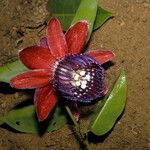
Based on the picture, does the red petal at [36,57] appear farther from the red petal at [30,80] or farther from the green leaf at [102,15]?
the green leaf at [102,15]

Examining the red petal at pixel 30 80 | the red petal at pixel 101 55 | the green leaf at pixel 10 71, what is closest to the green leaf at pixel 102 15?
the red petal at pixel 101 55

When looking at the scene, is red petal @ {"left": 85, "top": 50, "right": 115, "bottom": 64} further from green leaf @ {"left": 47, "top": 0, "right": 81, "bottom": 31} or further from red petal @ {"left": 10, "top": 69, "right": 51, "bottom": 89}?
green leaf @ {"left": 47, "top": 0, "right": 81, "bottom": 31}

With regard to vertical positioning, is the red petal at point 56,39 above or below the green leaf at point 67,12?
above

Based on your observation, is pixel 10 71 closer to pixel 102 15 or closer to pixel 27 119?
pixel 27 119

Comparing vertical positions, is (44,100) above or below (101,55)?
below

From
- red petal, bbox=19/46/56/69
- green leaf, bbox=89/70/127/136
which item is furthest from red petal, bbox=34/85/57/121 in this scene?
green leaf, bbox=89/70/127/136

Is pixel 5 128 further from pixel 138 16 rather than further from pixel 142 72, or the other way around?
pixel 138 16

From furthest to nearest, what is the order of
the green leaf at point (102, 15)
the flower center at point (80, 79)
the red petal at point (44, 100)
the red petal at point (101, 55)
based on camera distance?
the green leaf at point (102, 15), the red petal at point (101, 55), the red petal at point (44, 100), the flower center at point (80, 79)

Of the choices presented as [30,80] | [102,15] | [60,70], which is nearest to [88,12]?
[102,15]
